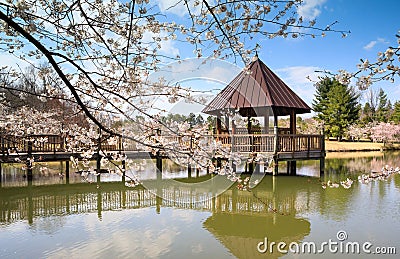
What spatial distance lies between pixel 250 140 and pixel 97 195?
240 inches

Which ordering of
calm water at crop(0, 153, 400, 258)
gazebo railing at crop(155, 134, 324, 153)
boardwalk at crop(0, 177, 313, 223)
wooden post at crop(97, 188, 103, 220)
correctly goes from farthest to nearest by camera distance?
1. gazebo railing at crop(155, 134, 324, 153)
2. boardwalk at crop(0, 177, 313, 223)
3. wooden post at crop(97, 188, 103, 220)
4. calm water at crop(0, 153, 400, 258)

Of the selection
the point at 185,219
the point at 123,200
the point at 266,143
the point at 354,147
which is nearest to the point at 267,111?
the point at 266,143

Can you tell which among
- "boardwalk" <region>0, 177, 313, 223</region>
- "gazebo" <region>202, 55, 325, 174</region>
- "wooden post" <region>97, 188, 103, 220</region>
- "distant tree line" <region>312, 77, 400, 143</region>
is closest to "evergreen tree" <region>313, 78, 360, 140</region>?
"distant tree line" <region>312, 77, 400, 143</region>

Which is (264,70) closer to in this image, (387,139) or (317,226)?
(317,226)

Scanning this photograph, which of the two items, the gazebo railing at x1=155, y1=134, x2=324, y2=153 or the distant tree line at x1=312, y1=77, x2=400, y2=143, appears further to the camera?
the distant tree line at x1=312, y1=77, x2=400, y2=143

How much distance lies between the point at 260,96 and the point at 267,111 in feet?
2.70

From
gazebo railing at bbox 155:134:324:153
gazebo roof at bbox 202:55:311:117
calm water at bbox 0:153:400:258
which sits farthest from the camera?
gazebo roof at bbox 202:55:311:117

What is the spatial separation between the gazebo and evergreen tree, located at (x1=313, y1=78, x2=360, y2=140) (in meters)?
22.4

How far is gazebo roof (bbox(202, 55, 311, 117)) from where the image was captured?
42.4 ft

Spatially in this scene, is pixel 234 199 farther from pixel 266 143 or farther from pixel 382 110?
pixel 382 110

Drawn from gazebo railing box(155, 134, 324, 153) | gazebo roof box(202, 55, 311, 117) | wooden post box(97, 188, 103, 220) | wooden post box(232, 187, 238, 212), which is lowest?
wooden post box(97, 188, 103, 220)

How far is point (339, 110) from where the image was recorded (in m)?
34.8

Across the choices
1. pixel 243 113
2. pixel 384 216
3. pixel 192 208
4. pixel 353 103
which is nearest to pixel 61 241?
pixel 192 208

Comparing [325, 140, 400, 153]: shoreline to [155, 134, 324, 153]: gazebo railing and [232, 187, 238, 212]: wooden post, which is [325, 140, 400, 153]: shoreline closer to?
[155, 134, 324, 153]: gazebo railing
